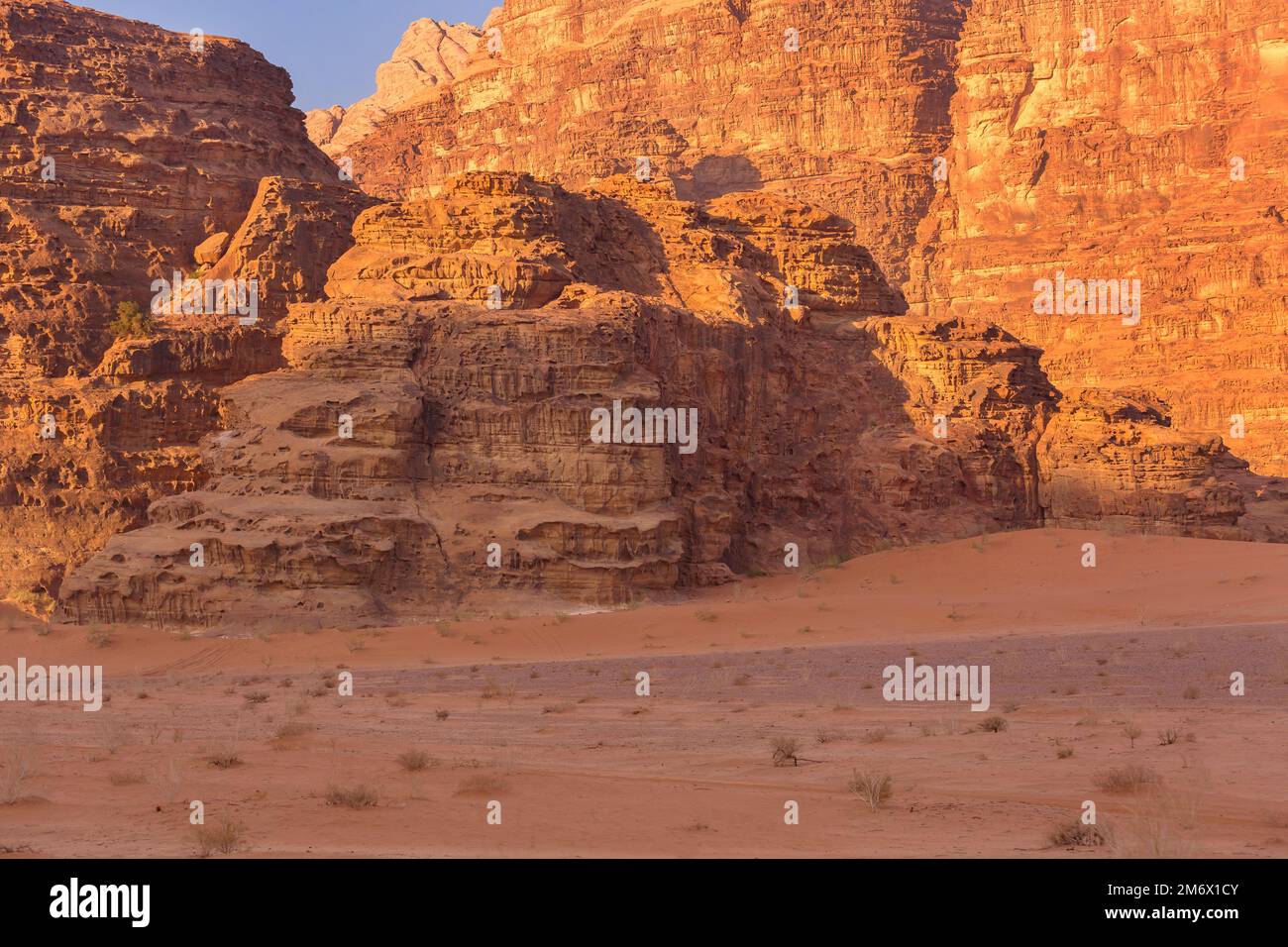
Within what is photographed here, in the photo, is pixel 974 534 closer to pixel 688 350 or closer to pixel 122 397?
pixel 688 350

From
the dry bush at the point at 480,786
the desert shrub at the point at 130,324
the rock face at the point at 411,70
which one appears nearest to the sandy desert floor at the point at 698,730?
the dry bush at the point at 480,786

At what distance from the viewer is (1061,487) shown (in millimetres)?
32438

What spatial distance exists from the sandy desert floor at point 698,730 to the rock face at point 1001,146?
5300 centimetres

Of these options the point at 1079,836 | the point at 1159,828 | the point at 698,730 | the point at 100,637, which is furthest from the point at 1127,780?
the point at 100,637

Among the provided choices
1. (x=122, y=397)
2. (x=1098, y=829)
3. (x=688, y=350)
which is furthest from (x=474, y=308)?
(x=1098, y=829)

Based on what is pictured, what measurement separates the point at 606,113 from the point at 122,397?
2997 inches

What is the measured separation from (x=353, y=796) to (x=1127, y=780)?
5.44 metres

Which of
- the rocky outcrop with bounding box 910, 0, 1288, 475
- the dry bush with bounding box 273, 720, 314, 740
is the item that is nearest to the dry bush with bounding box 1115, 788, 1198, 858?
the dry bush with bounding box 273, 720, 314, 740

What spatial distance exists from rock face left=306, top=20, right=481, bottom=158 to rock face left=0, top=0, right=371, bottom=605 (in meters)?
110

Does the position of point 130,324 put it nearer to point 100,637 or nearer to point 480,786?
point 100,637

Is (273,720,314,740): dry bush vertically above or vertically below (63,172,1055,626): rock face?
below

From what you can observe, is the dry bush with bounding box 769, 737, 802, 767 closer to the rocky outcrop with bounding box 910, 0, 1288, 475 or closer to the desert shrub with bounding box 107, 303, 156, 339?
the desert shrub with bounding box 107, 303, 156, 339

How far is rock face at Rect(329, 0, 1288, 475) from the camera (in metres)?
76.9

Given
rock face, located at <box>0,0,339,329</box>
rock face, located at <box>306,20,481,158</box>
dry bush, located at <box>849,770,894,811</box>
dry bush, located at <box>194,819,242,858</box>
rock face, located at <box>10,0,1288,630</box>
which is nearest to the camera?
dry bush, located at <box>194,819,242,858</box>
